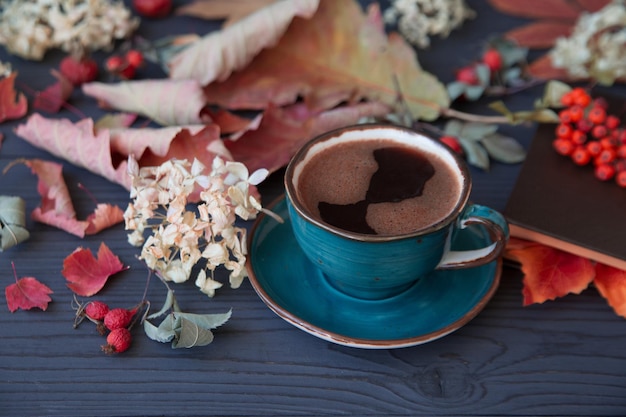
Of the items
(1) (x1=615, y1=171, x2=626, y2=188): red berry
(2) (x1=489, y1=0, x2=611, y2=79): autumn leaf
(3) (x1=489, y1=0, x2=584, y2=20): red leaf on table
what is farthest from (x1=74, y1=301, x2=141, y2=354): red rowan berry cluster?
(3) (x1=489, y1=0, x2=584, y2=20): red leaf on table

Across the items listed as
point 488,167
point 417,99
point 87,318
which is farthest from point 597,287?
point 87,318

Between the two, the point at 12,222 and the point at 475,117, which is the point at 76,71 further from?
the point at 475,117

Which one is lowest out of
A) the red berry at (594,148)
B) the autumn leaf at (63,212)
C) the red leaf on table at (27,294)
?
the red berry at (594,148)

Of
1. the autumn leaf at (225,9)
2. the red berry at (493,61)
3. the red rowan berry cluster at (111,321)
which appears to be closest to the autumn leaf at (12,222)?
the red rowan berry cluster at (111,321)

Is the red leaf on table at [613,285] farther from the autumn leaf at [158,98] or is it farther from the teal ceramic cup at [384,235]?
the autumn leaf at [158,98]

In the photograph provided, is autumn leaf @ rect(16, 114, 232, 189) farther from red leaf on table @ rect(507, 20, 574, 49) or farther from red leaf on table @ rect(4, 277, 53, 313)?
red leaf on table @ rect(507, 20, 574, 49)

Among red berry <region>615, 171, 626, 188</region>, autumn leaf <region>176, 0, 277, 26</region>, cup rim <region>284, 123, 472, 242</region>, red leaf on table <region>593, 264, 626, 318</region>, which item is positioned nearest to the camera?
cup rim <region>284, 123, 472, 242</region>
